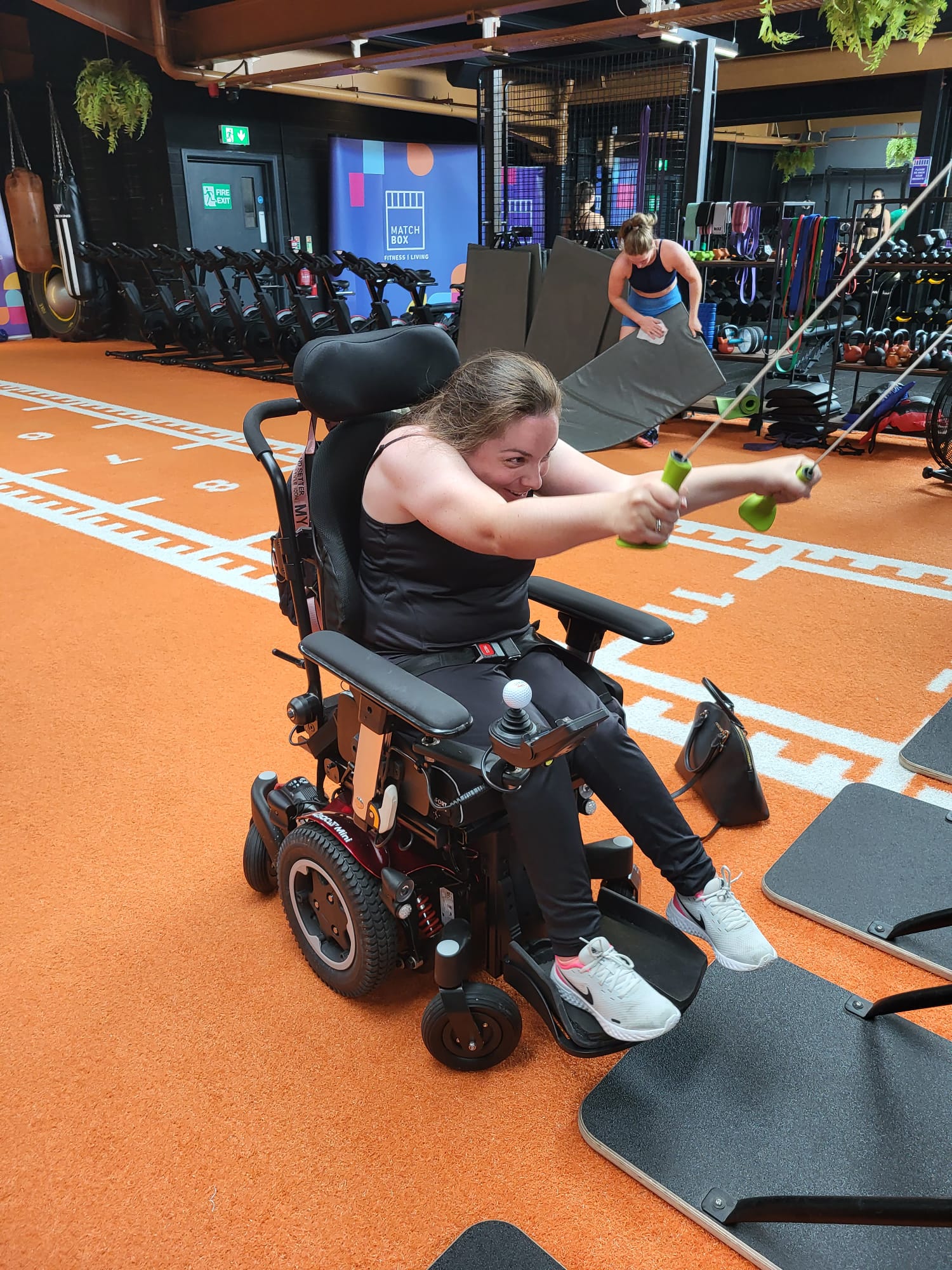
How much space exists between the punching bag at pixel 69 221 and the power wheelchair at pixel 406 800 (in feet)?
33.1

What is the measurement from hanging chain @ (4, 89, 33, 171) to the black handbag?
37.4ft

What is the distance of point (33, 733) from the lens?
2689mm

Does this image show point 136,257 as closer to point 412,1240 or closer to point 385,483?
point 385,483

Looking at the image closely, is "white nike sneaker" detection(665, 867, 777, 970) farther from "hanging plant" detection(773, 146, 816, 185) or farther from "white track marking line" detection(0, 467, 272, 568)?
"hanging plant" detection(773, 146, 816, 185)

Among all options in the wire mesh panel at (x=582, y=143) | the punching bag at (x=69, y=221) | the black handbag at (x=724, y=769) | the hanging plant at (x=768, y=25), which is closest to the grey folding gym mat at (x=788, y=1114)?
the black handbag at (x=724, y=769)

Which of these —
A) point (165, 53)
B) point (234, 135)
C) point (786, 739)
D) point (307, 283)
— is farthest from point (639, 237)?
point (234, 135)

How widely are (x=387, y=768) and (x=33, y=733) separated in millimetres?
1591

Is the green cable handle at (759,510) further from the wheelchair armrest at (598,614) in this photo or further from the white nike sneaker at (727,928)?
A: the white nike sneaker at (727,928)

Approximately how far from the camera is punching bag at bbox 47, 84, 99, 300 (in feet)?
33.5

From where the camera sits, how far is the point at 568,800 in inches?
57.4

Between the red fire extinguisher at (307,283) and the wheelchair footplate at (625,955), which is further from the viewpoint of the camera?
the red fire extinguisher at (307,283)

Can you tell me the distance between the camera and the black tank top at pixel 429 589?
5.34 feet

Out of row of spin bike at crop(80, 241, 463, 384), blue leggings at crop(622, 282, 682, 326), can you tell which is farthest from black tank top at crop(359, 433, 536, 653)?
row of spin bike at crop(80, 241, 463, 384)

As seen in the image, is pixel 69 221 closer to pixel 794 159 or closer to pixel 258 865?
pixel 258 865
